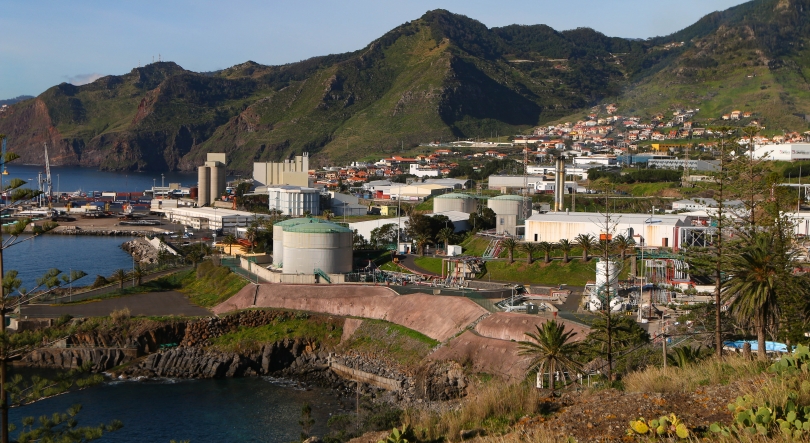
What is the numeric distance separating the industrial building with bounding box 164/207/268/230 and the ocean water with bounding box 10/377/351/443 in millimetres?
49019

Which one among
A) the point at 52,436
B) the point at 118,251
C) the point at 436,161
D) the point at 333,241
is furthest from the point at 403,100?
the point at 52,436

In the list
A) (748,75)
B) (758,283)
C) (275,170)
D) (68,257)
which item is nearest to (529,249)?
(758,283)

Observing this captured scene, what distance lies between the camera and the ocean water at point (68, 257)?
6636cm

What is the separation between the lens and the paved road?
43.0 metres

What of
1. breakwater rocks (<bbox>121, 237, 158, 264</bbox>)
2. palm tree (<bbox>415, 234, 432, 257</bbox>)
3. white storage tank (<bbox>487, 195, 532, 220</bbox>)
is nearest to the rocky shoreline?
palm tree (<bbox>415, 234, 432, 257</bbox>)

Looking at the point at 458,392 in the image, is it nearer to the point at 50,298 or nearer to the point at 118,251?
the point at 50,298

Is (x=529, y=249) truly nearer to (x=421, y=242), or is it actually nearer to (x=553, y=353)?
(x=421, y=242)

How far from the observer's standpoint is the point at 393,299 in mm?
39500

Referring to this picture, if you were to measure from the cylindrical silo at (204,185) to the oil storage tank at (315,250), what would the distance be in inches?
2689

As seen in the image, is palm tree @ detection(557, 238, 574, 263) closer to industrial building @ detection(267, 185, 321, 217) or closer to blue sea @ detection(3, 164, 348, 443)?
blue sea @ detection(3, 164, 348, 443)

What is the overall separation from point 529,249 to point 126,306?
2017 centimetres

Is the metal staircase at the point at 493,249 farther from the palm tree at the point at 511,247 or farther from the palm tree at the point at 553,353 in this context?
the palm tree at the point at 553,353

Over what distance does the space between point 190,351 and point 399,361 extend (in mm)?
9509

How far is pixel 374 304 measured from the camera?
39719 mm
